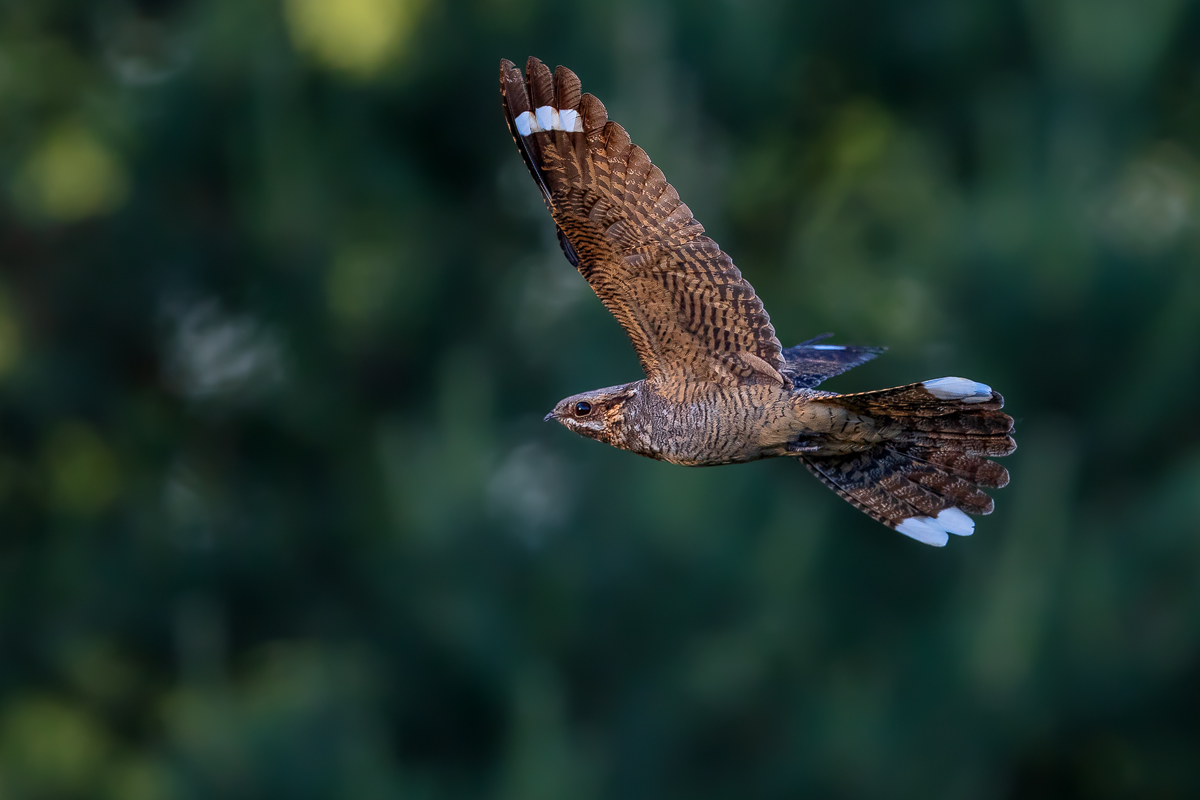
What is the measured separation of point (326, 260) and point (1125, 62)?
7.16m

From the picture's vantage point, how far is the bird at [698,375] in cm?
315

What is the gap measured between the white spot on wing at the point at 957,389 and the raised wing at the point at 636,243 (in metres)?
0.38

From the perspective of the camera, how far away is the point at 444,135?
535 inches

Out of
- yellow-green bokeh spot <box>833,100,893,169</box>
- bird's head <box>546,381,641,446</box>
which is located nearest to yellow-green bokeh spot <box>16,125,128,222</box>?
yellow-green bokeh spot <box>833,100,893,169</box>

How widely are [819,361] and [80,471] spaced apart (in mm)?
12044

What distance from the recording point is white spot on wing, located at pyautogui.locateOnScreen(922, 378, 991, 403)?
3.23 metres

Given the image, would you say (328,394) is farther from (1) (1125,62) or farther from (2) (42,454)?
(1) (1125,62)

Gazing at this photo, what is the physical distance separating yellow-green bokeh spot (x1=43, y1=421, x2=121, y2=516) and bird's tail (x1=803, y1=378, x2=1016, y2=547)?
11.9 metres

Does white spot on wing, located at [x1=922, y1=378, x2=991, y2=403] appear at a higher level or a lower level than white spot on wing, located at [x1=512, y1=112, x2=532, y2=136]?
lower

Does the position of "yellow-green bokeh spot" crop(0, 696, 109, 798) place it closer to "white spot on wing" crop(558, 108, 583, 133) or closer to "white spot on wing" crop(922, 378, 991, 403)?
"white spot on wing" crop(558, 108, 583, 133)

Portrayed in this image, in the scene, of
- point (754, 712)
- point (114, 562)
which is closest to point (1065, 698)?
point (754, 712)

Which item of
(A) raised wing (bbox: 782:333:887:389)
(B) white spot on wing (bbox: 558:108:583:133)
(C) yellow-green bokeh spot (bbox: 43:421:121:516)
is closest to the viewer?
(B) white spot on wing (bbox: 558:108:583:133)

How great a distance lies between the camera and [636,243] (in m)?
3.26

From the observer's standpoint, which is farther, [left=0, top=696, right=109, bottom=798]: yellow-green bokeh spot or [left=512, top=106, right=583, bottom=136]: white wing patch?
[left=0, top=696, right=109, bottom=798]: yellow-green bokeh spot
